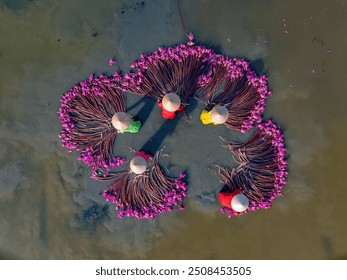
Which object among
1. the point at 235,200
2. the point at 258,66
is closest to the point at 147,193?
the point at 235,200

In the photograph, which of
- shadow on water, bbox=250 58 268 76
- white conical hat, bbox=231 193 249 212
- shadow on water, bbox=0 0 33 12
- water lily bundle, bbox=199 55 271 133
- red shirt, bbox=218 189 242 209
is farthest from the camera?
shadow on water, bbox=0 0 33 12

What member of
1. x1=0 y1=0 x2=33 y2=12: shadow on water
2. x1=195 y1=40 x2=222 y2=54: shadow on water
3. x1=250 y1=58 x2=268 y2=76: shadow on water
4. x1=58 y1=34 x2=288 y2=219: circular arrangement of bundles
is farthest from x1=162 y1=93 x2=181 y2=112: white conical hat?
x1=0 y1=0 x2=33 y2=12: shadow on water

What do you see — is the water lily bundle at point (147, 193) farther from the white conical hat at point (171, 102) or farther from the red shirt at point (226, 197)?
the white conical hat at point (171, 102)

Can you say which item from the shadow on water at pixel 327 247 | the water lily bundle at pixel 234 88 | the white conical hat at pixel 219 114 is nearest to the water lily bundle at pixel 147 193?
the white conical hat at pixel 219 114

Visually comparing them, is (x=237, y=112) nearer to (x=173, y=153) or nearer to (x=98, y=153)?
(x=173, y=153)

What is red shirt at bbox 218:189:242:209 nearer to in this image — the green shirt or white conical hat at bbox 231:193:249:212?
white conical hat at bbox 231:193:249:212
